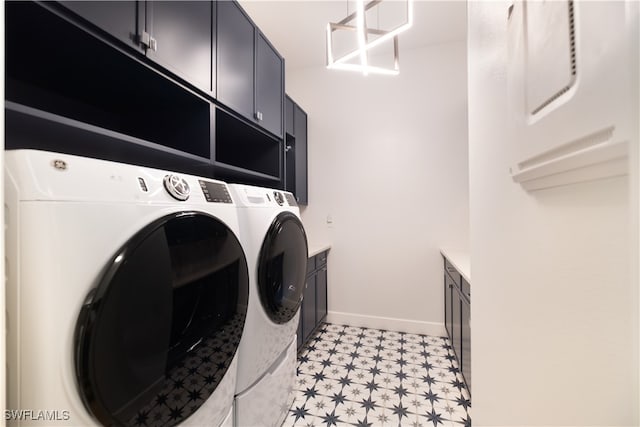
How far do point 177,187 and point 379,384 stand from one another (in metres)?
1.83

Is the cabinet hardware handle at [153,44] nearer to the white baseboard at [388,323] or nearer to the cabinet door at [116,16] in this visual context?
the cabinet door at [116,16]

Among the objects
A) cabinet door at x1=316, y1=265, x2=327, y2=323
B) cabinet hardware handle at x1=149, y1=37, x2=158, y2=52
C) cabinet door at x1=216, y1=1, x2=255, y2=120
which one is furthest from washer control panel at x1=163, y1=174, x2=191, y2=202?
cabinet door at x1=316, y1=265, x2=327, y2=323

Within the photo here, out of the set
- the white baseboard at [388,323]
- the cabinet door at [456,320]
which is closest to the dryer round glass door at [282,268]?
the cabinet door at [456,320]

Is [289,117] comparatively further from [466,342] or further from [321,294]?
[466,342]

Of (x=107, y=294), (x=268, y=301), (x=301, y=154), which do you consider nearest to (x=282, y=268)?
(x=268, y=301)

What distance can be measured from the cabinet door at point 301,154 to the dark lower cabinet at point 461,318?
1.54m

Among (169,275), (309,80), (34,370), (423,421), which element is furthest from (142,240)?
(309,80)

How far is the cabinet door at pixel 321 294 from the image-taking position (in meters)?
2.40

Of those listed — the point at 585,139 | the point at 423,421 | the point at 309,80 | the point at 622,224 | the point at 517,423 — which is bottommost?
the point at 423,421

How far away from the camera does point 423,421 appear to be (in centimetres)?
144

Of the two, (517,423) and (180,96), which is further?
(180,96)

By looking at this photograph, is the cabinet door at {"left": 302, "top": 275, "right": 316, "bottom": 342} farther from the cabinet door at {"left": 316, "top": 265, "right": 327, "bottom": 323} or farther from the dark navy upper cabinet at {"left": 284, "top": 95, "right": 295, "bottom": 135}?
the dark navy upper cabinet at {"left": 284, "top": 95, "right": 295, "bottom": 135}

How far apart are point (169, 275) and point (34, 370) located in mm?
261

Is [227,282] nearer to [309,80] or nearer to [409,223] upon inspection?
[409,223]
